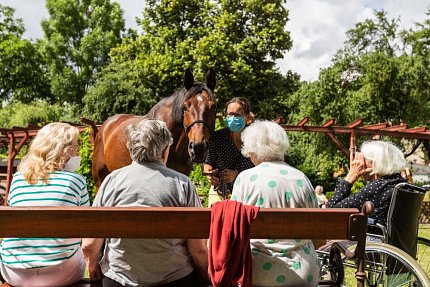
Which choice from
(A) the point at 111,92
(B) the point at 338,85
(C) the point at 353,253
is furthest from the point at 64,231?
(A) the point at 111,92

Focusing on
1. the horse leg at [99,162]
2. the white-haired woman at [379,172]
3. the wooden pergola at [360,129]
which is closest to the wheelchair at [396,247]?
the white-haired woman at [379,172]

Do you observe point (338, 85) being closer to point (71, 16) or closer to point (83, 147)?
point (83, 147)

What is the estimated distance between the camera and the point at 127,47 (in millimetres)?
32281

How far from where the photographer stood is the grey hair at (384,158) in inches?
168

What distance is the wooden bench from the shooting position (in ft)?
8.79

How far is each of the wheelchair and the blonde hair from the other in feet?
6.72

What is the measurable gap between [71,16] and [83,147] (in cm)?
3089

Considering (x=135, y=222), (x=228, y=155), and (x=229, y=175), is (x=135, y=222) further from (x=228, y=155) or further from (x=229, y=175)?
(x=228, y=155)

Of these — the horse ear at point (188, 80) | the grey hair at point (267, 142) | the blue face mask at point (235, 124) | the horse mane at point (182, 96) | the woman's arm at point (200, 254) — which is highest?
the horse ear at point (188, 80)

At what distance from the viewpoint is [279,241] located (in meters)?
3.05

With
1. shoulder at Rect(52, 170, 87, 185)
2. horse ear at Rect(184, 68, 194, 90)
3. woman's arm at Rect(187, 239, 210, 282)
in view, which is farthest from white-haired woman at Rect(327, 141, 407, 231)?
horse ear at Rect(184, 68, 194, 90)

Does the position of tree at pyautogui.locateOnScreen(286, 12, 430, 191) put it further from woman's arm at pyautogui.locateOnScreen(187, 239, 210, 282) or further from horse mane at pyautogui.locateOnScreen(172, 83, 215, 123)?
woman's arm at pyautogui.locateOnScreen(187, 239, 210, 282)

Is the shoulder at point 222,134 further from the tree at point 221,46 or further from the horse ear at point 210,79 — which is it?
the tree at point 221,46

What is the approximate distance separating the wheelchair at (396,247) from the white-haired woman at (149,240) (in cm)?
137
